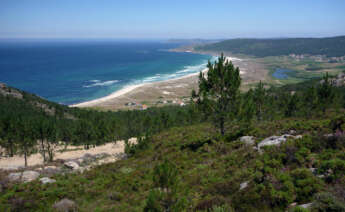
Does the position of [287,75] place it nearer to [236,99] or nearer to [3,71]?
[236,99]

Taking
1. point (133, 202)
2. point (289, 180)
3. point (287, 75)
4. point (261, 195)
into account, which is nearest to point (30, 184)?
point (133, 202)

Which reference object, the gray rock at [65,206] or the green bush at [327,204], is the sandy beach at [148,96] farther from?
the green bush at [327,204]

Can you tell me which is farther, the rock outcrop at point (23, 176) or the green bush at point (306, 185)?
the rock outcrop at point (23, 176)

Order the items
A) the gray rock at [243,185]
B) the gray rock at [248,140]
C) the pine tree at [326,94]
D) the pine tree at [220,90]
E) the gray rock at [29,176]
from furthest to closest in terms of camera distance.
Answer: the pine tree at [326,94] < the pine tree at [220,90] < the gray rock at [248,140] < the gray rock at [29,176] < the gray rock at [243,185]

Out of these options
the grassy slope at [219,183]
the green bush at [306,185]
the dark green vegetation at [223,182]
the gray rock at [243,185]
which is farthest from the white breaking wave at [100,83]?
the green bush at [306,185]

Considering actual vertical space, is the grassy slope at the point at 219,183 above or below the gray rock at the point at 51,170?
above

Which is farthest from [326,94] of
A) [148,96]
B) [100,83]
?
[100,83]

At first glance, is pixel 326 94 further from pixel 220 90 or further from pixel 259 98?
pixel 220 90

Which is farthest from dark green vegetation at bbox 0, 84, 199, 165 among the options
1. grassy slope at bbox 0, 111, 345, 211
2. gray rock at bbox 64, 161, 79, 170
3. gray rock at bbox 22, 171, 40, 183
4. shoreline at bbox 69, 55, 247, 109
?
shoreline at bbox 69, 55, 247, 109
